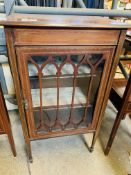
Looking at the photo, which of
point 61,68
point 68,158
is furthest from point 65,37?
point 68,158

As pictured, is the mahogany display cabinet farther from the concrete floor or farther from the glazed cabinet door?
the concrete floor

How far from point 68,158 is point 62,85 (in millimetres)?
707

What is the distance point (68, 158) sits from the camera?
1.34 metres

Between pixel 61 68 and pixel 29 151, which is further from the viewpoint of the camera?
pixel 29 151

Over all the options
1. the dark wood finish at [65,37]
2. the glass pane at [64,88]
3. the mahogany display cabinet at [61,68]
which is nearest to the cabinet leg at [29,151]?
the mahogany display cabinet at [61,68]

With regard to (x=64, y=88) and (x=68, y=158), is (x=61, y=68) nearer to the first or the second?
(x=64, y=88)

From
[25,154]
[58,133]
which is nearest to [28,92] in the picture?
[58,133]

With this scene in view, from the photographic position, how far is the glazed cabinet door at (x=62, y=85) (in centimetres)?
81

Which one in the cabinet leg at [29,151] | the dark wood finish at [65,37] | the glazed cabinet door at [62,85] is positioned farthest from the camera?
the cabinet leg at [29,151]

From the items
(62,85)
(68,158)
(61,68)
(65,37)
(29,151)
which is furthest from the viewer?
(68,158)

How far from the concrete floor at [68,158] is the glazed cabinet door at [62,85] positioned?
30 cm

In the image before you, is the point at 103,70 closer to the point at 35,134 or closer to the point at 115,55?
the point at 115,55

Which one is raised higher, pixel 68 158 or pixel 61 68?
pixel 61 68

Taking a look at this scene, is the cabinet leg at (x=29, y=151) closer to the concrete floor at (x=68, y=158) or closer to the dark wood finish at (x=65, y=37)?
the concrete floor at (x=68, y=158)
